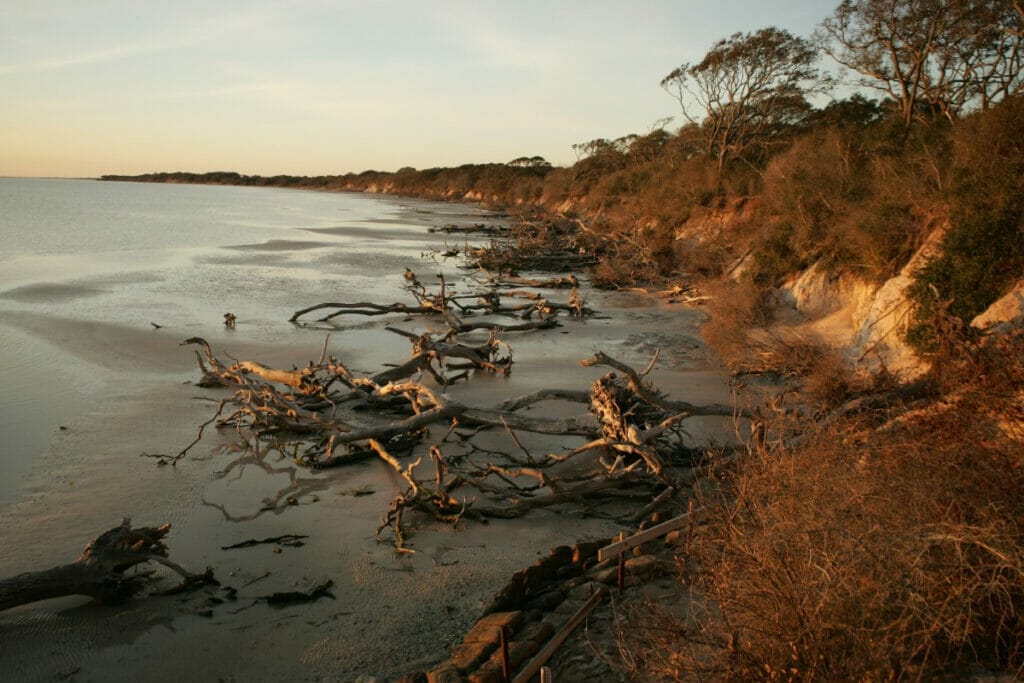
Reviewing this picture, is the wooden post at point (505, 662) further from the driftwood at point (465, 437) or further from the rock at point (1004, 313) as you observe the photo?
the rock at point (1004, 313)

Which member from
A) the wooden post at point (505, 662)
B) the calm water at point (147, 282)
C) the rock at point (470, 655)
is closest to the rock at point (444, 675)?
the rock at point (470, 655)

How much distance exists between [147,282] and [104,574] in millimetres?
18688

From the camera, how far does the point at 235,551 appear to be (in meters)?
6.25

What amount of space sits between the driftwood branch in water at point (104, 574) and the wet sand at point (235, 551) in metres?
0.17

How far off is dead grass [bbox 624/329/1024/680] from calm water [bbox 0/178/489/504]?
713 centimetres

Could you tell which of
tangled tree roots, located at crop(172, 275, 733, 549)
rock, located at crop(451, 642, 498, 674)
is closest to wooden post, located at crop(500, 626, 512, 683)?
rock, located at crop(451, 642, 498, 674)

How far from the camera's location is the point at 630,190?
39.9 metres

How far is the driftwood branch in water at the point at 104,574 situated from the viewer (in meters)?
5.07

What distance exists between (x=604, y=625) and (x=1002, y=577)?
232cm

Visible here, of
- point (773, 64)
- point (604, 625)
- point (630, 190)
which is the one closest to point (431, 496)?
point (604, 625)

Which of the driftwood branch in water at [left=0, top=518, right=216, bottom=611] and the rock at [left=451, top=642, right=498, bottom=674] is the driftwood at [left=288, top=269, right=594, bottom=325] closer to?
the driftwood branch in water at [left=0, top=518, right=216, bottom=611]

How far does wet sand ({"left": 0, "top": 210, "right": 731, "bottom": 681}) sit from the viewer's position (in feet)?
15.8

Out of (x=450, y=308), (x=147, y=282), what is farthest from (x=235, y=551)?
(x=147, y=282)

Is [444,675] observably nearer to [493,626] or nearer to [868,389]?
[493,626]
